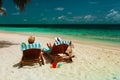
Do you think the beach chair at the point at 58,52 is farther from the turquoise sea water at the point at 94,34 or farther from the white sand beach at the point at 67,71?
the turquoise sea water at the point at 94,34

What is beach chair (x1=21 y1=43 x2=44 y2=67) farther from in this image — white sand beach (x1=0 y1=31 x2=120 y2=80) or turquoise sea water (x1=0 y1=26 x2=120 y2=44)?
turquoise sea water (x1=0 y1=26 x2=120 y2=44)

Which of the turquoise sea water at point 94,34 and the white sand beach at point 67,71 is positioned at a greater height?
the white sand beach at point 67,71

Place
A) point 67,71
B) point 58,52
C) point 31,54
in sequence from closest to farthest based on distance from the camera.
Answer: point 67,71
point 31,54
point 58,52

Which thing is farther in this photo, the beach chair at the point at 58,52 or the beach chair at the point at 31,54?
the beach chair at the point at 58,52

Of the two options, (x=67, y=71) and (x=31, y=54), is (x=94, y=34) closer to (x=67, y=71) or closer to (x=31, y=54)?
(x=31, y=54)

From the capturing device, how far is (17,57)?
8133 millimetres

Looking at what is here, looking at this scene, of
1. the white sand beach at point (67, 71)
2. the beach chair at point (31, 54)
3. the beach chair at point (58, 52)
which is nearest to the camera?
the white sand beach at point (67, 71)

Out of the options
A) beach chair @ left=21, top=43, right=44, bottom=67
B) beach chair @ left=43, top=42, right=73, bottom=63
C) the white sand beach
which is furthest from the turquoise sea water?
beach chair @ left=21, top=43, right=44, bottom=67

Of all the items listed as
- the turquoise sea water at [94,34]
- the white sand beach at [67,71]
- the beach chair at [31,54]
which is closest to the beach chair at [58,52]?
the white sand beach at [67,71]

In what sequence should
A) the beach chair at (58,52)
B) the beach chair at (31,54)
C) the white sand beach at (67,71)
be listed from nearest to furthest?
the white sand beach at (67,71) < the beach chair at (31,54) < the beach chair at (58,52)

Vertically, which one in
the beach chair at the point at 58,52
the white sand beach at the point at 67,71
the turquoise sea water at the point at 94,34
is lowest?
the turquoise sea water at the point at 94,34

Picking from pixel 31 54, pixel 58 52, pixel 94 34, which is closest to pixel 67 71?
pixel 31 54

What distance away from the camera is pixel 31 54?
680cm

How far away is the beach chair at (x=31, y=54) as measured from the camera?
669 centimetres
